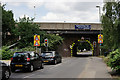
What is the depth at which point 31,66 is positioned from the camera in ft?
48.9

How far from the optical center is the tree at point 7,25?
3716 centimetres

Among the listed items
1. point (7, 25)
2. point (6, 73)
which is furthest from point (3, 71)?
point (7, 25)

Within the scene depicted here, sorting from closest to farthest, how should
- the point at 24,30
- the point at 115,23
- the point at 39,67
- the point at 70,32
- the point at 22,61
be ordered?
the point at 115,23 < the point at 22,61 < the point at 39,67 < the point at 24,30 < the point at 70,32

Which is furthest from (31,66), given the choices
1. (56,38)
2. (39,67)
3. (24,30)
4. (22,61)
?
(56,38)

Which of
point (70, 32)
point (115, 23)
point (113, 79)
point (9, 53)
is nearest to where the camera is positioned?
point (115, 23)

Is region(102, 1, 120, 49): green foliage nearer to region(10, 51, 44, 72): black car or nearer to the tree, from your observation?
region(10, 51, 44, 72): black car

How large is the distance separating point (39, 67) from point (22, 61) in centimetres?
318

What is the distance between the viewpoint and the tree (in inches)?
1463

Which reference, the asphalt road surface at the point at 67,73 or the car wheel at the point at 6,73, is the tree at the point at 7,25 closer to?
the asphalt road surface at the point at 67,73

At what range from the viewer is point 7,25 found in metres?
37.6

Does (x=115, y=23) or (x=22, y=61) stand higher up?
(x=115, y=23)

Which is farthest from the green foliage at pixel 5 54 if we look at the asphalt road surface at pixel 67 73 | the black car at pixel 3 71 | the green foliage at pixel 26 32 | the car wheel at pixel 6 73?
the black car at pixel 3 71

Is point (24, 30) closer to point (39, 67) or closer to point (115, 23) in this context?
point (39, 67)

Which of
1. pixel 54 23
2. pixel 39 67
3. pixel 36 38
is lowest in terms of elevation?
pixel 39 67
